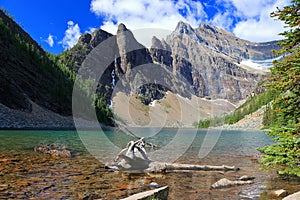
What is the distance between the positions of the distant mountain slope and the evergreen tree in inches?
2980

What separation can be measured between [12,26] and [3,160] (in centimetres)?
13024

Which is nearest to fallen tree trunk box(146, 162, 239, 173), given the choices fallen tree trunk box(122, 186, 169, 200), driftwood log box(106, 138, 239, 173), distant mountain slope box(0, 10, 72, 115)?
driftwood log box(106, 138, 239, 173)

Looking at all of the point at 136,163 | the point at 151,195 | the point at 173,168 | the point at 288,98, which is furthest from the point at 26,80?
the point at 288,98

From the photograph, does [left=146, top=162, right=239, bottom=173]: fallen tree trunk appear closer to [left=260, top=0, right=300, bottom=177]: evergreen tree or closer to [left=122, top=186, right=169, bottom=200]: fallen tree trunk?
[left=122, top=186, right=169, bottom=200]: fallen tree trunk

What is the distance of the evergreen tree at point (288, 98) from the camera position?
9.28 metres

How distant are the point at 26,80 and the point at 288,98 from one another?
98.0 metres

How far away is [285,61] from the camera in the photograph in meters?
9.68

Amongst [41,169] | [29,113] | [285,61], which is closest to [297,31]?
[285,61]

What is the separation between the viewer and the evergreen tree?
928 cm

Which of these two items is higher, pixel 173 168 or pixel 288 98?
pixel 288 98

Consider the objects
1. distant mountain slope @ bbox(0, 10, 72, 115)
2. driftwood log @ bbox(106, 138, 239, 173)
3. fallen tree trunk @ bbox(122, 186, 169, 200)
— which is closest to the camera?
fallen tree trunk @ bbox(122, 186, 169, 200)

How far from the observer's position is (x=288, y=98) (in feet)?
32.4

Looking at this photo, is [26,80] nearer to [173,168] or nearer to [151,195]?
[173,168]

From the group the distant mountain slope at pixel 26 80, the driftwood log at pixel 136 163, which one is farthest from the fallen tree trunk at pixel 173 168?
the distant mountain slope at pixel 26 80
